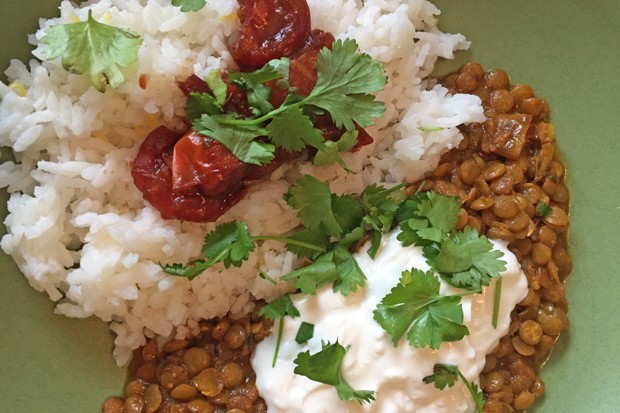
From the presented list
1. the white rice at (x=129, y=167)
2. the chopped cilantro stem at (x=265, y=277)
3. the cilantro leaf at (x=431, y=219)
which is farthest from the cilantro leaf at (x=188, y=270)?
the cilantro leaf at (x=431, y=219)

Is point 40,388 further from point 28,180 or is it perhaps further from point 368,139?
point 368,139

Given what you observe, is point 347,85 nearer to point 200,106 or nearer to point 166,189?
point 200,106

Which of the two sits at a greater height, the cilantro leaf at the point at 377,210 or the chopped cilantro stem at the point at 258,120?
the chopped cilantro stem at the point at 258,120

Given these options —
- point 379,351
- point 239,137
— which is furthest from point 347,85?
point 379,351

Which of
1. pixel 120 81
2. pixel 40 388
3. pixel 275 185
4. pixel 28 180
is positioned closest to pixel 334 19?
pixel 275 185

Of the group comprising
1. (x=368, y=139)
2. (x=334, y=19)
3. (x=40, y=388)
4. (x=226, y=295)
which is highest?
(x=334, y=19)

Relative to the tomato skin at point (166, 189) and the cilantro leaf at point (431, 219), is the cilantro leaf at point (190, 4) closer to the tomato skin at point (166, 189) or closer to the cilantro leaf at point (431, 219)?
the tomato skin at point (166, 189)
